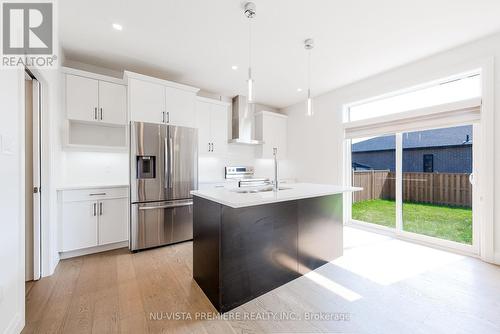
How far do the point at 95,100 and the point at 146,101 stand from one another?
672mm

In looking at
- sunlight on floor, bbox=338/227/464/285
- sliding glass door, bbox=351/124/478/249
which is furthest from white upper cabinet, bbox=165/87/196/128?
sliding glass door, bbox=351/124/478/249

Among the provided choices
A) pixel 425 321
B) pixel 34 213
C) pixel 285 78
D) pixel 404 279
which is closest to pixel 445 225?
pixel 404 279

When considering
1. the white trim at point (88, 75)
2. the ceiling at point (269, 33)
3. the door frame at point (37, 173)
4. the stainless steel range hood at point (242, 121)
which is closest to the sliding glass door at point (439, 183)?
the ceiling at point (269, 33)

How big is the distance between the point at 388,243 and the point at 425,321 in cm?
180

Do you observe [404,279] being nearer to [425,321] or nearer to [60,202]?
[425,321]

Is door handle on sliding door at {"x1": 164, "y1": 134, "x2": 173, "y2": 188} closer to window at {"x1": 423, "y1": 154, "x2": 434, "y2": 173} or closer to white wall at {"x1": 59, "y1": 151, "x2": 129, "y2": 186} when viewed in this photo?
white wall at {"x1": 59, "y1": 151, "x2": 129, "y2": 186}

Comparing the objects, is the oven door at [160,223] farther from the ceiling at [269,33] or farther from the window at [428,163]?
the window at [428,163]

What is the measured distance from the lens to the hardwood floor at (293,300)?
62.0 inches

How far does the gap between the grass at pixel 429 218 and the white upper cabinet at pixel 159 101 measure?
3.64 metres

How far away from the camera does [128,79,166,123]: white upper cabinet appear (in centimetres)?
299

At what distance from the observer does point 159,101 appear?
10.5 ft

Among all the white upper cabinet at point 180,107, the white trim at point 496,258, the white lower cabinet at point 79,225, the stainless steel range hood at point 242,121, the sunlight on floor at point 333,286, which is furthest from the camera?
the stainless steel range hood at point 242,121

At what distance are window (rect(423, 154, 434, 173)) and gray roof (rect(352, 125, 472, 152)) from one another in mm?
165
